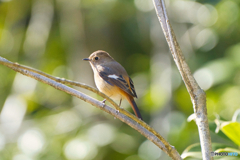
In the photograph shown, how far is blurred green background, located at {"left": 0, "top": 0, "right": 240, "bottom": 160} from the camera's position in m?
4.30

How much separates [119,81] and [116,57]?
2960 millimetres

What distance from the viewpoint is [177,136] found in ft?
13.4

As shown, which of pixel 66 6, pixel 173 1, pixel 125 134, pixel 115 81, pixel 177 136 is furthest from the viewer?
pixel 66 6

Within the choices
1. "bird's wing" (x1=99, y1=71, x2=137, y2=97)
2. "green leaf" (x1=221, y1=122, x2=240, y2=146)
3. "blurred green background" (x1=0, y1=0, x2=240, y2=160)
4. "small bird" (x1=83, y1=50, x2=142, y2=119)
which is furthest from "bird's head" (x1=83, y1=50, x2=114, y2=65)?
"green leaf" (x1=221, y1=122, x2=240, y2=146)

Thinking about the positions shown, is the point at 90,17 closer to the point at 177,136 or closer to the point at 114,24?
the point at 114,24

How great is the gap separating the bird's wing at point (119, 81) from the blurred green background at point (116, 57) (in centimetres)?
149

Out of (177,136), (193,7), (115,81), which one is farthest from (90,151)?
(193,7)

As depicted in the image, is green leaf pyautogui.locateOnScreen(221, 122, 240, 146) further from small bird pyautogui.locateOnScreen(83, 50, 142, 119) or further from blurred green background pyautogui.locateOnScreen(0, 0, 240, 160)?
blurred green background pyautogui.locateOnScreen(0, 0, 240, 160)

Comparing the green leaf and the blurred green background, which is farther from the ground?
the blurred green background

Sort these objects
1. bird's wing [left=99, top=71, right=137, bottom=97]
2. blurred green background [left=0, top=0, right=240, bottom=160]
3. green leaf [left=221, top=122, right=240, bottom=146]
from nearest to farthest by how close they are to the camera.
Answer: green leaf [left=221, top=122, right=240, bottom=146]
bird's wing [left=99, top=71, right=137, bottom=97]
blurred green background [left=0, top=0, right=240, bottom=160]

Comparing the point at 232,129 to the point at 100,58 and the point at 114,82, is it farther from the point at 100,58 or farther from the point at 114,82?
the point at 100,58

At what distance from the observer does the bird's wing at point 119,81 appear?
2.92m

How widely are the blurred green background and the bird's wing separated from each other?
149cm

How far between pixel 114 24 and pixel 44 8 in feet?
5.06
